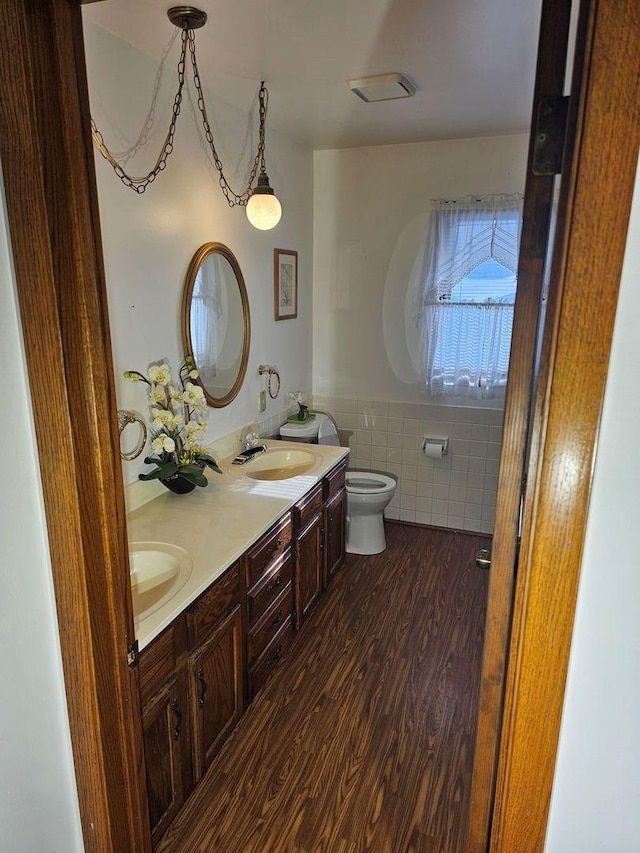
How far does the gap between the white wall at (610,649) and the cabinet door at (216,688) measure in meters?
1.17

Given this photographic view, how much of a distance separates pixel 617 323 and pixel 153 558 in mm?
1598

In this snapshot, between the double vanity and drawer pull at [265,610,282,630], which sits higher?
the double vanity

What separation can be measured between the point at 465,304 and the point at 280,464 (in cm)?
153

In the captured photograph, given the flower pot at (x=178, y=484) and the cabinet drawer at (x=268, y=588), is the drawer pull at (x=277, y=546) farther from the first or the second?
the flower pot at (x=178, y=484)

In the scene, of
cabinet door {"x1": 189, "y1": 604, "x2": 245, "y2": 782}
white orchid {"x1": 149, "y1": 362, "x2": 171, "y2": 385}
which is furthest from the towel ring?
cabinet door {"x1": 189, "y1": 604, "x2": 245, "y2": 782}

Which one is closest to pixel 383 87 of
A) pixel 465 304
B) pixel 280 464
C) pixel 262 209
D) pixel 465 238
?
pixel 262 209

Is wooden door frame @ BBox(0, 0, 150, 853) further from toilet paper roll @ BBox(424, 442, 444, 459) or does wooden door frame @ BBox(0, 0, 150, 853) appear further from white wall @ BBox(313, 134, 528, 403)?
white wall @ BBox(313, 134, 528, 403)

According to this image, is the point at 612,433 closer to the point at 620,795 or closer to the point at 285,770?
the point at 620,795

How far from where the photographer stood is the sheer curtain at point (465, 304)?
3283mm

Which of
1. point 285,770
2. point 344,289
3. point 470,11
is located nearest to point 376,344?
point 344,289

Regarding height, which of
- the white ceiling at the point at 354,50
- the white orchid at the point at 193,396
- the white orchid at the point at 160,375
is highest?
the white ceiling at the point at 354,50

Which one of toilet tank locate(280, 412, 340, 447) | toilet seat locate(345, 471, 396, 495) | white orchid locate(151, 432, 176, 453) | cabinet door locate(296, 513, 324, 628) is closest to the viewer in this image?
white orchid locate(151, 432, 176, 453)

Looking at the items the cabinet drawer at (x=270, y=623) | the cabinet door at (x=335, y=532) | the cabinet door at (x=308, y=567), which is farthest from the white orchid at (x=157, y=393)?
the cabinet door at (x=335, y=532)

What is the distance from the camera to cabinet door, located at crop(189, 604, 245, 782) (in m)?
1.79
